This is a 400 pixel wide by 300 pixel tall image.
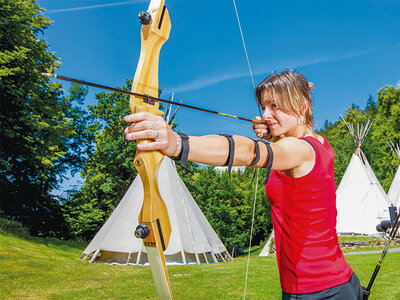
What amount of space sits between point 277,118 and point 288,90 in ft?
0.46

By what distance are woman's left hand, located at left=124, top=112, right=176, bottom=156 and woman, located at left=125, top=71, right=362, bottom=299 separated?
272mm

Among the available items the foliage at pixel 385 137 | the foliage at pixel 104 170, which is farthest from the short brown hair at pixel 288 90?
the foliage at pixel 385 137

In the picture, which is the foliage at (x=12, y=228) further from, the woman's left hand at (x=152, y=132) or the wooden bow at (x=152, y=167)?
the woman's left hand at (x=152, y=132)

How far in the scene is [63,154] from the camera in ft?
54.0

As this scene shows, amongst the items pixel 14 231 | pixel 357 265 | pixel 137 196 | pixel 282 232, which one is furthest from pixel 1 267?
pixel 357 265

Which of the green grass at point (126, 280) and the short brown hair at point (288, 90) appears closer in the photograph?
the short brown hair at point (288, 90)

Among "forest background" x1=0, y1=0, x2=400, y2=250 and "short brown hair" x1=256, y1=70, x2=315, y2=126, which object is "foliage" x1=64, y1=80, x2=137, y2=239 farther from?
"short brown hair" x1=256, y1=70, x2=315, y2=126

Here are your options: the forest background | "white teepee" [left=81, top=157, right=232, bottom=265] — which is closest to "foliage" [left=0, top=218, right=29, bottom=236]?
the forest background

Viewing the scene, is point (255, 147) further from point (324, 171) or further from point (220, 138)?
point (324, 171)

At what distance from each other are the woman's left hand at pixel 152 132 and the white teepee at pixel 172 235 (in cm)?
987

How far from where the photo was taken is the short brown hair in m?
1.49

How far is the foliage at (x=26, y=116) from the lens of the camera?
42.8 ft

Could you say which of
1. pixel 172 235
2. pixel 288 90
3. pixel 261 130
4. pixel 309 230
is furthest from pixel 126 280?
pixel 288 90

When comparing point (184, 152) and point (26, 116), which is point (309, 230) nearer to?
point (184, 152)
